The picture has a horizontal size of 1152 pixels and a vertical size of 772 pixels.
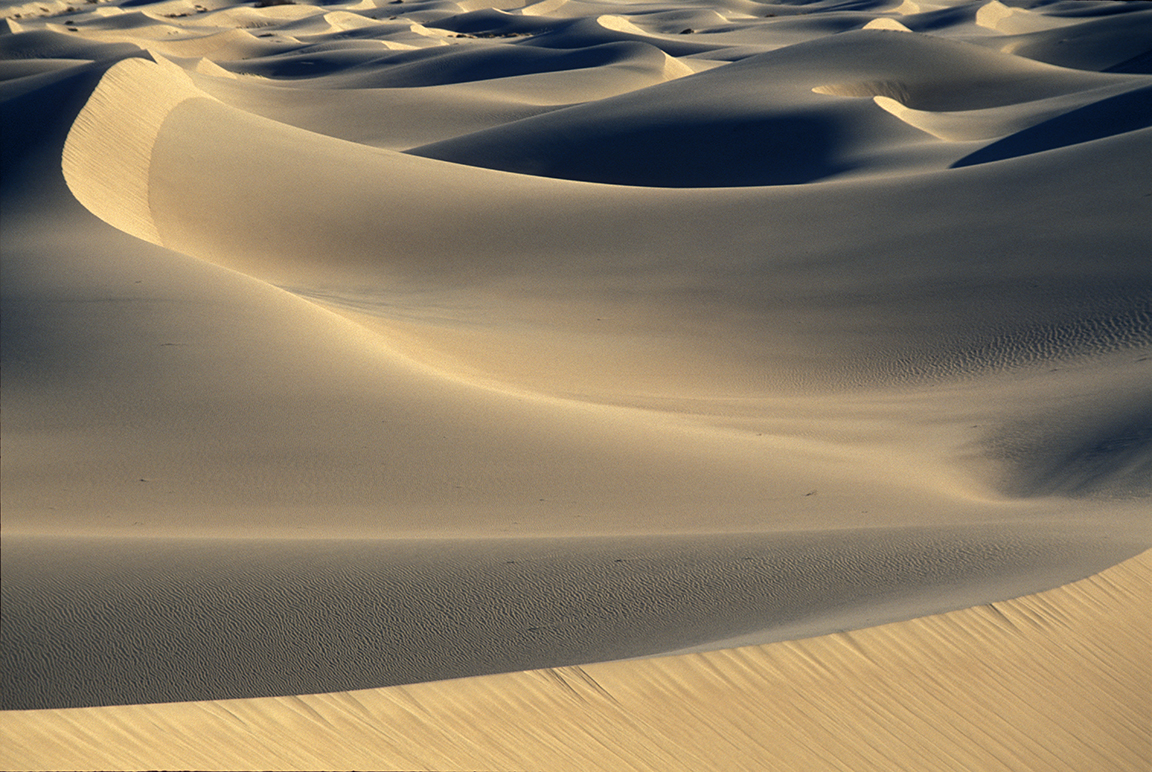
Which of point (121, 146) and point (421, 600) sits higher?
point (121, 146)

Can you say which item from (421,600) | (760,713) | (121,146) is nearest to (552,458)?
(421,600)

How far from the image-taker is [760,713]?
3.66 m

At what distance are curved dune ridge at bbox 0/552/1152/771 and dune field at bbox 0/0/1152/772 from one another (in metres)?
0.01

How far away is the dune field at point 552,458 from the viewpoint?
12.0 feet

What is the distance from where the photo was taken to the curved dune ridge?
3.04 metres

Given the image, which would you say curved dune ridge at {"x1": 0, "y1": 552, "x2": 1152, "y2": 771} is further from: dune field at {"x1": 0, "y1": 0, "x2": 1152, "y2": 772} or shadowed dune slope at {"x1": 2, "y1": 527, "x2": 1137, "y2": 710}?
shadowed dune slope at {"x1": 2, "y1": 527, "x2": 1137, "y2": 710}

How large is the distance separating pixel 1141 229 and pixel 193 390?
8.58m

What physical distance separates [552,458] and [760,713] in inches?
101

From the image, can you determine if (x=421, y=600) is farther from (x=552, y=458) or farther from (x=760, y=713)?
(x=552, y=458)

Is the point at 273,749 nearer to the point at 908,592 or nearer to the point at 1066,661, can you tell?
the point at 908,592

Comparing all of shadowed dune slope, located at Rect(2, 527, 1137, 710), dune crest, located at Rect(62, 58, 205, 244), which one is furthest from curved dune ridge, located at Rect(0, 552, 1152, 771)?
dune crest, located at Rect(62, 58, 205, 244)

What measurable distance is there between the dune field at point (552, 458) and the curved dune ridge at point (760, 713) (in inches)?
0.5

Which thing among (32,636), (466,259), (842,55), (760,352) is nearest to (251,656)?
(32,636)

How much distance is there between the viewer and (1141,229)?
10508mm
